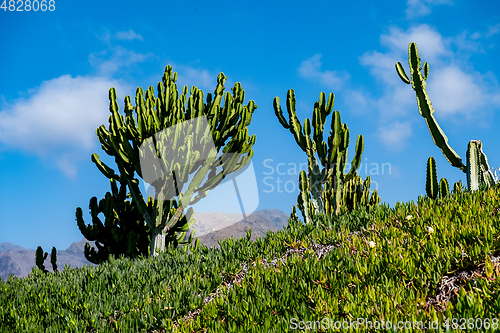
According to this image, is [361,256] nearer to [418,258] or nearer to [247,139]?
[418,258]

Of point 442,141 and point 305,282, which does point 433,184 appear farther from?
point 305,282

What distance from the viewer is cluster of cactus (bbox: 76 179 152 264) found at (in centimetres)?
1073

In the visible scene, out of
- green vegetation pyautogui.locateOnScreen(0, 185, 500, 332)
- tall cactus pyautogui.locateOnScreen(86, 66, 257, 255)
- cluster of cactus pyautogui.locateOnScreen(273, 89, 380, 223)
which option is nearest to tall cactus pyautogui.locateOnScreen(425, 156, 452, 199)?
green vegetation pyautogui.locateOnScreen(0, 185, 500, 332)

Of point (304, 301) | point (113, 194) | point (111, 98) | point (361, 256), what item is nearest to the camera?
point (304, 301)

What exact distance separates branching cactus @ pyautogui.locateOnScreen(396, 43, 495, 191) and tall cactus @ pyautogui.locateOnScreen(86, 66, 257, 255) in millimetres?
4686

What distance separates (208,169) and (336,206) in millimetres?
3870

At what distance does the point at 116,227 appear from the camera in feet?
36.2

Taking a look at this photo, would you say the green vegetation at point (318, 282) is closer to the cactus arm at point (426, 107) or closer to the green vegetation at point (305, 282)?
the green vegetation at point (305, 282)

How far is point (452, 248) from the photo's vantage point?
3658mm

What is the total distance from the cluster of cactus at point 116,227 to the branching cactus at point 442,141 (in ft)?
26.4

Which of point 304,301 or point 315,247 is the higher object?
point 315,247

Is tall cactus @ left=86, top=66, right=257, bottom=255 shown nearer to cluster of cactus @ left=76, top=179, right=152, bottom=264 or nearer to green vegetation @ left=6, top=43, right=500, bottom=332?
cluster of cactus @ left=76, top=179, right=152, bottom=264

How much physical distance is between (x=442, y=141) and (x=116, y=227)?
9.65 metres

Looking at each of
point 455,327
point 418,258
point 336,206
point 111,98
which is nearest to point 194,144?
point 111,98
